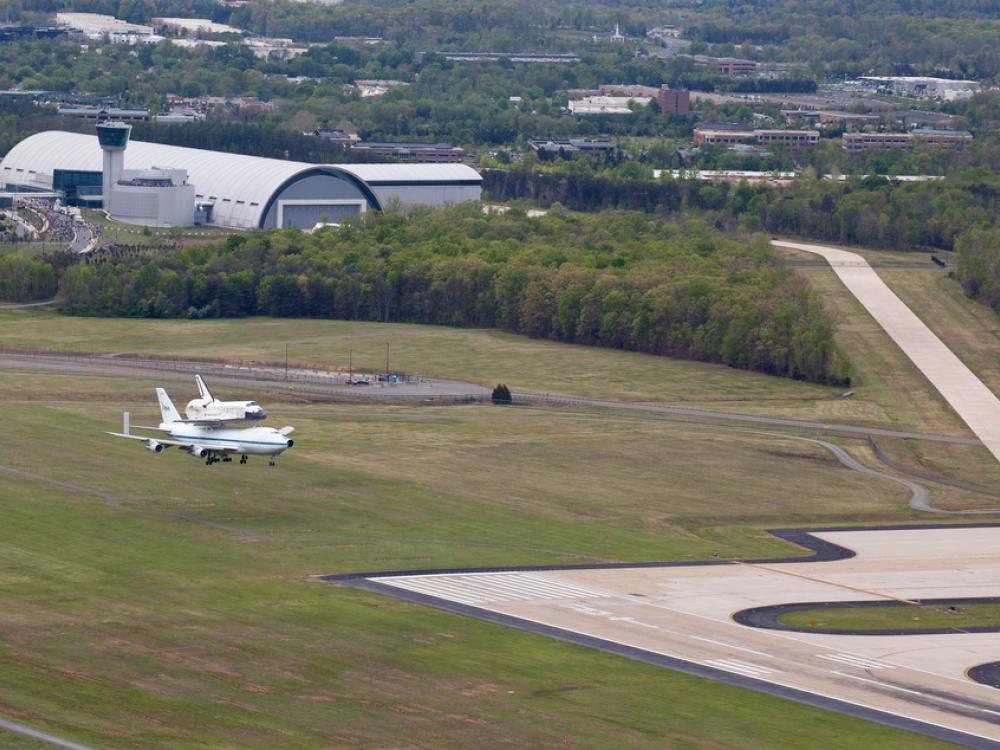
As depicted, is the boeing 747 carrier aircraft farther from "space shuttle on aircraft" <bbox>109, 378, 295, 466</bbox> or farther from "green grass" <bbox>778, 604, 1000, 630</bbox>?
"green grass" <bbox>778, 604, 1000, 630</bbox>

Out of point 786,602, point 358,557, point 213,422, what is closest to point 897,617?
point 786,602

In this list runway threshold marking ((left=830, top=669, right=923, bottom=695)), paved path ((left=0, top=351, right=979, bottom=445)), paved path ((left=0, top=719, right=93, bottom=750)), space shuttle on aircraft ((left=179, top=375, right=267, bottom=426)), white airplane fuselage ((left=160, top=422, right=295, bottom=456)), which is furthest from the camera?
paved path ((left=0, top=351, right=979, bottom=445))

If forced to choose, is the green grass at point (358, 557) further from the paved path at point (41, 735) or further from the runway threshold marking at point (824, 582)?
the runway threshold marking at point (824, 582)

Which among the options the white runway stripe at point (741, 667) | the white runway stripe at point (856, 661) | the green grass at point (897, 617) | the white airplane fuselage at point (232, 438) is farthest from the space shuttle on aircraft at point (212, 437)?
the white runway stripe at point (856, 661)

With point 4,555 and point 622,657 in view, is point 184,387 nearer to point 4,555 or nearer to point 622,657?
point 4,555

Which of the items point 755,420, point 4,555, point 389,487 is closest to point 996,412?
point 755,420

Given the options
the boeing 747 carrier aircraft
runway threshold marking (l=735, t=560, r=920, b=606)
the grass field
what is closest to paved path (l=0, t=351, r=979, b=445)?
the grass field

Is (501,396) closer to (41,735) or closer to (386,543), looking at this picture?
(386,543)
